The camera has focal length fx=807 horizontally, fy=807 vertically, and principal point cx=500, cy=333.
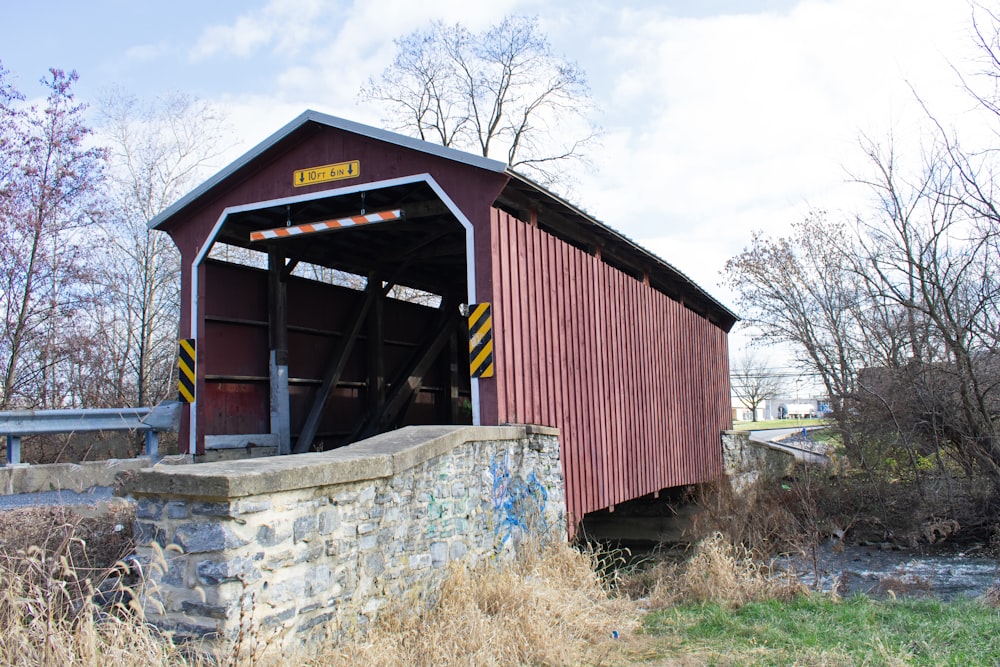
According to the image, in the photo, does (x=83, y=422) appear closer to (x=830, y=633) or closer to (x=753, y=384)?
(x=830, y=633)

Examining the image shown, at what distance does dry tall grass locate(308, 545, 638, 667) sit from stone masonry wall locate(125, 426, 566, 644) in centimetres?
17

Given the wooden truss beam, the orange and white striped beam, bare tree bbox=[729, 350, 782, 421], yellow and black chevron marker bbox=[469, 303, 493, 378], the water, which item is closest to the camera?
yellow and black chevron marker bbox=[469, 303, 493, 378]

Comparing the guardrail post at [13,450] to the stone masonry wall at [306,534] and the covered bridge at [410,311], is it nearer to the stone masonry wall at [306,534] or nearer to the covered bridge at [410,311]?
the covered bridge at [410,311]

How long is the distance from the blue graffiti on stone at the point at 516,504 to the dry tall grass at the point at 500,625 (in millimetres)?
354

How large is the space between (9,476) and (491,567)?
4544 millimetres

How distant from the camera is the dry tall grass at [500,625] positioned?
14.4ft

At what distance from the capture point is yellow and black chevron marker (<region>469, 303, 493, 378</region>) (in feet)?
24.3

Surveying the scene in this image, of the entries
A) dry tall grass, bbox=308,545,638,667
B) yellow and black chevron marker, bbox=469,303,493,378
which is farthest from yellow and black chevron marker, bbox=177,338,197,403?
dry tall grass, bbox=308,545,638,667

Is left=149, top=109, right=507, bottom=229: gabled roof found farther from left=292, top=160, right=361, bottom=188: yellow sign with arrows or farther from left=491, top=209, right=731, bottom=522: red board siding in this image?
left=491, top=209, right=731, bottom=522: red board siding

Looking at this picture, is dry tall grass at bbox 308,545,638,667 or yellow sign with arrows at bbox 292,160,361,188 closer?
dry tall grass at bbox 308,545,638,667

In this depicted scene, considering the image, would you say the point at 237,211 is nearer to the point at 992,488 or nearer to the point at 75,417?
the point at 75,417

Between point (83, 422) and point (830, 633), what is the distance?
7.28 meters

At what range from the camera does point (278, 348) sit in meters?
9.52

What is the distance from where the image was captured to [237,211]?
875cm
